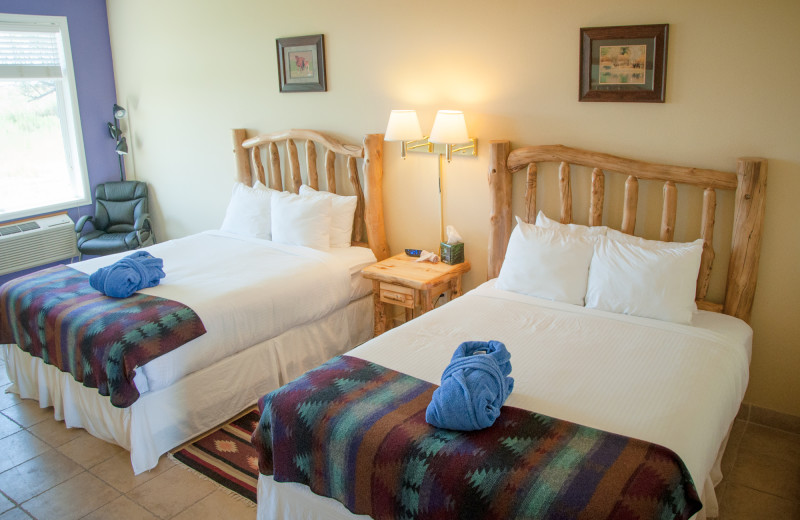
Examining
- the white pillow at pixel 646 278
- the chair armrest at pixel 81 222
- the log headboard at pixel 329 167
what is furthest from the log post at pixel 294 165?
the white pillow at pixel 646 278

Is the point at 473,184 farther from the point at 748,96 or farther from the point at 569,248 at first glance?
the point at 748,96

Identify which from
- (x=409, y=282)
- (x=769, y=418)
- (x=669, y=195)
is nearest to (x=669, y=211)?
(x=669, y=195)

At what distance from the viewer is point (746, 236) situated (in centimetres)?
282

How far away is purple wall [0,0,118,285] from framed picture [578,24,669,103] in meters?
4.26

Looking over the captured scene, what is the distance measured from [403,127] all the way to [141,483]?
2.24 m

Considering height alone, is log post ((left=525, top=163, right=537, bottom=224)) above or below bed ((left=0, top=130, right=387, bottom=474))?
above

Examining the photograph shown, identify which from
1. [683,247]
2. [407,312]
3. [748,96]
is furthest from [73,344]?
[748,96]

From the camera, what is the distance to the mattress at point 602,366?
209 centimetres

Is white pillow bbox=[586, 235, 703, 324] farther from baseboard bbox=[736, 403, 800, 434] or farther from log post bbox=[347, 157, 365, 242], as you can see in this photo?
log post bbox=[347, 157, 365, 242]

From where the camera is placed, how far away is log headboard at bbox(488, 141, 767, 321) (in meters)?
2.79

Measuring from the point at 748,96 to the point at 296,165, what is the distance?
2.82 metres

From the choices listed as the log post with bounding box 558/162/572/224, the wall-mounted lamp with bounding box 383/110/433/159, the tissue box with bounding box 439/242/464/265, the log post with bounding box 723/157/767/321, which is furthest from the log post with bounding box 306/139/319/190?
the log post with bounding box 723/157/767/321

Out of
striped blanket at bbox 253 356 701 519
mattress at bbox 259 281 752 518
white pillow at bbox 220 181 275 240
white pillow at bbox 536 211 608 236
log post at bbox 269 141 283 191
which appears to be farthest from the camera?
log post at bbox 269 141 283 191

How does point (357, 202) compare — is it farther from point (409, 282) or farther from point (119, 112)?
point (119, 112)
